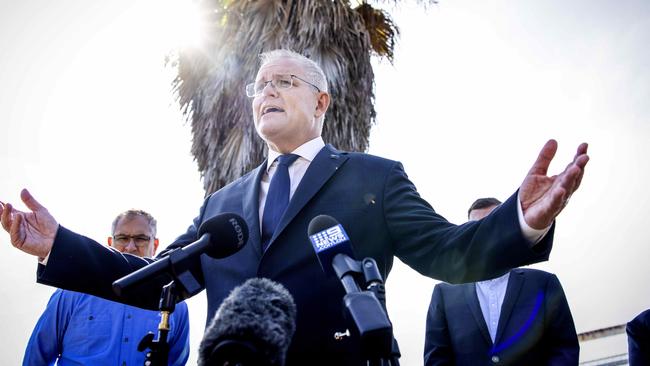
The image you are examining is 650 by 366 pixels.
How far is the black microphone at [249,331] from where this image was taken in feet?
3.89

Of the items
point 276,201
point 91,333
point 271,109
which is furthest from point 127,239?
point 276,201

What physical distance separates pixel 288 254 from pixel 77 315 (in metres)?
2.93

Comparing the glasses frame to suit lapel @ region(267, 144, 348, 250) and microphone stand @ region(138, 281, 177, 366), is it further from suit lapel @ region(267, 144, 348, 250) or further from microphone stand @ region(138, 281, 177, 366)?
microphone stand @ region(138, 281, 177, 366)

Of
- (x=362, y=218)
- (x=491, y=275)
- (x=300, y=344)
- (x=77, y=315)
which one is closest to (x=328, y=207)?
(x=362, y=218)

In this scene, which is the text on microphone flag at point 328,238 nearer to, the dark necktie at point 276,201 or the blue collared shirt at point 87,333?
the dark necktie at point 276,201

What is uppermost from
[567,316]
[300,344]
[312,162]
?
[312,162]

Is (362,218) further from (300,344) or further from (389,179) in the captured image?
(300,344)

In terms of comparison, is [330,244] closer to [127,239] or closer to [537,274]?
[537,274]

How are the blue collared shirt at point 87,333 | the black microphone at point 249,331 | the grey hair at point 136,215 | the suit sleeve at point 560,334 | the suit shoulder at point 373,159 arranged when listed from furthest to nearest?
the grey hair at point 136,215
the blue collared shirt at point 87,333
the suit sleeve at point 560,334
the suit shoulder at point 373,159
the black microphone at point 249,331

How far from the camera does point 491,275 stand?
6.29 ft

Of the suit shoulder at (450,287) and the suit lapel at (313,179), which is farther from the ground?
the suit lapel at (313,179)

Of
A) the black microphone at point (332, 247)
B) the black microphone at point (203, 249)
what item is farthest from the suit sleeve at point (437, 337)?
the black microphone at point (332, 247)

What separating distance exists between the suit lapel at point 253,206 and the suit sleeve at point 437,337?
2451mm

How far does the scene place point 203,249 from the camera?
1741mm
